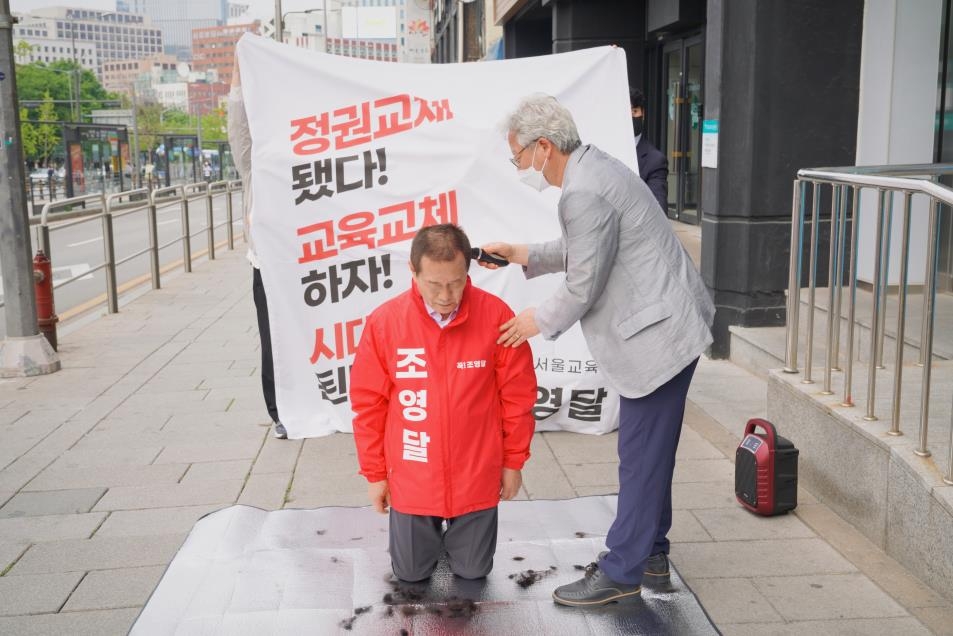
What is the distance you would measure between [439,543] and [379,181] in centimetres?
251

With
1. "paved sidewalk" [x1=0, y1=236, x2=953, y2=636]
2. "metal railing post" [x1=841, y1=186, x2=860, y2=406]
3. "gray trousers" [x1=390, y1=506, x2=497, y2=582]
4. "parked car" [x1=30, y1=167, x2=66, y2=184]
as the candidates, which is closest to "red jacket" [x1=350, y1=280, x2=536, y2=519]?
"gray trousers" [x1=390, y1=506, x2=497, y2=582]

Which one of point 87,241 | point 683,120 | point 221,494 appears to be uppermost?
point 683,120

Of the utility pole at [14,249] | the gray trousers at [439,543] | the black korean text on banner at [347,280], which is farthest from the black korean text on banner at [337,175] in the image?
the utility pole at [14,249]

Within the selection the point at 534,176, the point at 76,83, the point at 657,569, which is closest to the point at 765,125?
the point at 534,176

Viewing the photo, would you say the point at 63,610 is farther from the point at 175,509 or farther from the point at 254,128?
the point at 254,128

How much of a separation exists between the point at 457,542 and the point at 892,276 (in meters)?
4.23

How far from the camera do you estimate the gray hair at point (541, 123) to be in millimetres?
3268

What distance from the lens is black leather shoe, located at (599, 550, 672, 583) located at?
3.64m

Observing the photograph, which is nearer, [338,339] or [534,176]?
[534,176]

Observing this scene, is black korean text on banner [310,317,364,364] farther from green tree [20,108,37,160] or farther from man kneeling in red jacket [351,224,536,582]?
green tree [20,108,37,160]

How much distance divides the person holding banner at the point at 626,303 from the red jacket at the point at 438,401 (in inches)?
4.6

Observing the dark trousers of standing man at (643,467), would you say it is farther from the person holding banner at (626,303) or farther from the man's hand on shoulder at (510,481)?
the man's hand on shoulder at (510,481)

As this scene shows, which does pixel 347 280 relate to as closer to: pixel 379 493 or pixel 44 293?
pixel 379 493

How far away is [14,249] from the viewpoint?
7488mm
